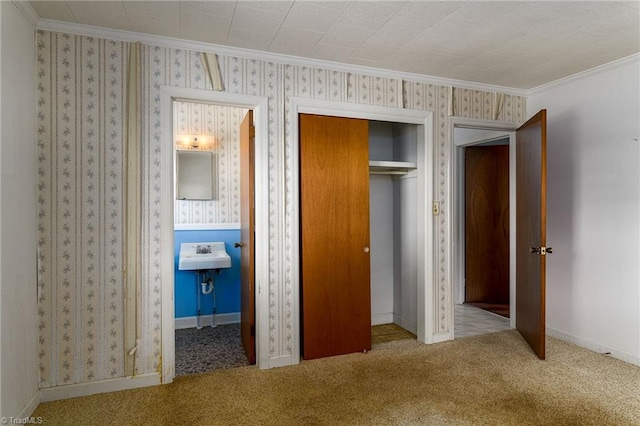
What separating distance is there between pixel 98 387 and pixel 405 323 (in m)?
2.72

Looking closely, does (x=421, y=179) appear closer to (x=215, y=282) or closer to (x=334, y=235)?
(x=334, y=235)

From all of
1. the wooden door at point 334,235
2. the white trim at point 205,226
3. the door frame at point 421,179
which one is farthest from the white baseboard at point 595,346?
the white trim at point 205,226

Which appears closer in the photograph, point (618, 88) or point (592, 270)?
point (618, 88)

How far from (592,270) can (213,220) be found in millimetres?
3677

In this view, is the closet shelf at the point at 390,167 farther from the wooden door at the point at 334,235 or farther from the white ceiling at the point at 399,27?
the white ceiling at the point at 399,27

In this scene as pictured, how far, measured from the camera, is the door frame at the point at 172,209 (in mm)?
2664

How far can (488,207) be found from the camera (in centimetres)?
521

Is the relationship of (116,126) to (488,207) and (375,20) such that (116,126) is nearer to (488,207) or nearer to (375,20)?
(375,20)

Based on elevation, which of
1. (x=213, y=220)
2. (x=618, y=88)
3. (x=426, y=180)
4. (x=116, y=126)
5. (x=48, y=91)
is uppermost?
(x=618, y=88)

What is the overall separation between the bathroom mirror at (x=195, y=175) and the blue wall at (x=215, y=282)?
407mm

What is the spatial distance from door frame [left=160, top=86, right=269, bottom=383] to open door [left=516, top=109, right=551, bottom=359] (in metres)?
2.22

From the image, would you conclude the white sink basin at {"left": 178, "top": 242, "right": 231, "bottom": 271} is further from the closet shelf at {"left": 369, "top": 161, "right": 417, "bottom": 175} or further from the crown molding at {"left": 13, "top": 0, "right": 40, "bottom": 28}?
the crown molding at {"left": 13, "top": 0, "right": 40, "bottom": 28}

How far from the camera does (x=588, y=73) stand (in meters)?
3.32

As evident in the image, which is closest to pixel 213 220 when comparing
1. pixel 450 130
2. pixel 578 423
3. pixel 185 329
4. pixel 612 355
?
pixel 185 329
